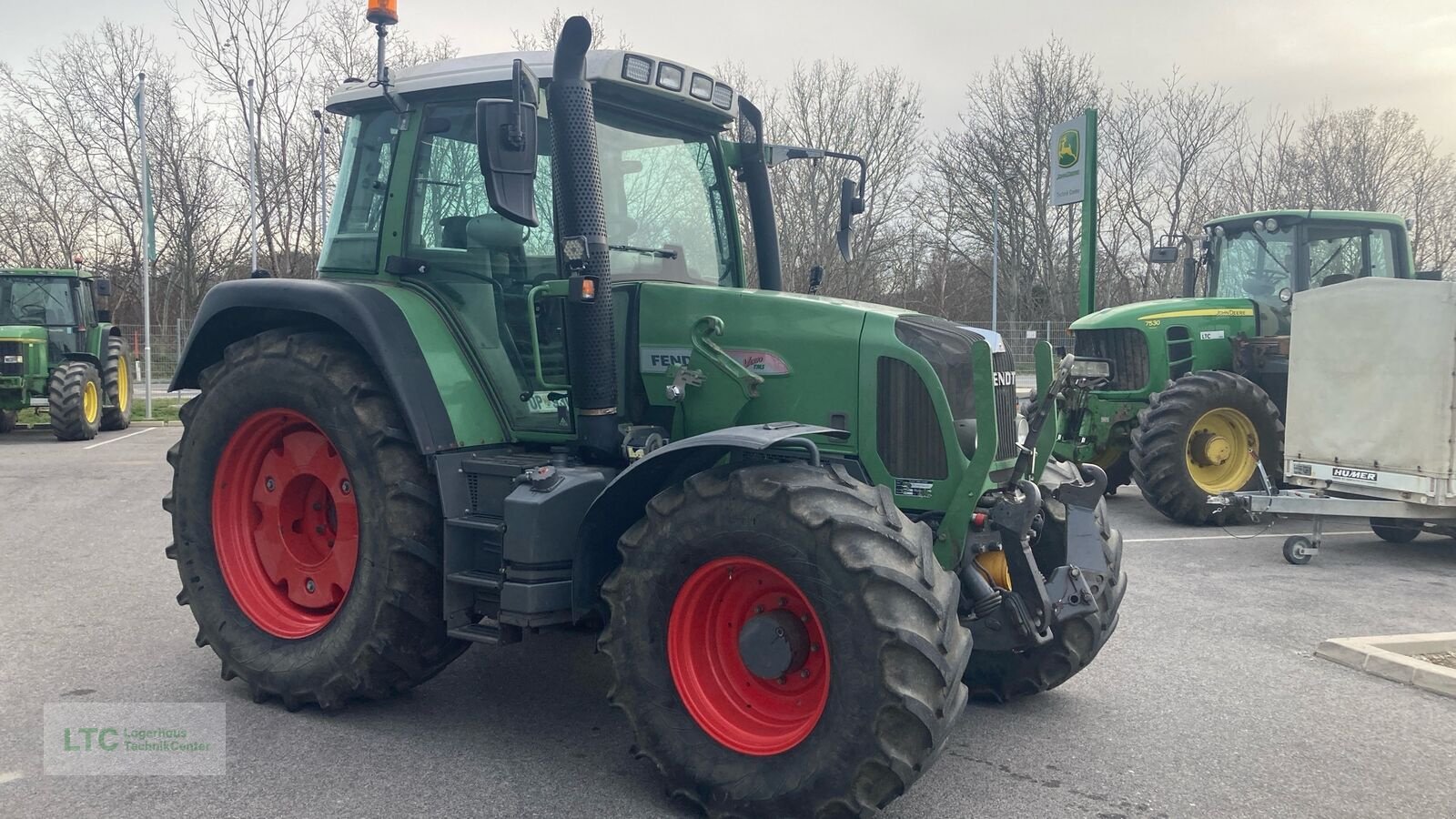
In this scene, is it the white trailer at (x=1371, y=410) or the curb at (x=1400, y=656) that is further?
the white trailer at (x=1371, y=410)

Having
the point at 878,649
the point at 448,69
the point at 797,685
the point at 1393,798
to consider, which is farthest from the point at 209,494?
the point at 1393,798

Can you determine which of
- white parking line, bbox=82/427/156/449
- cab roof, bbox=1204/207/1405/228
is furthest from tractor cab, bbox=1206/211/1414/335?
white parking line, bbox=82/427/156/449

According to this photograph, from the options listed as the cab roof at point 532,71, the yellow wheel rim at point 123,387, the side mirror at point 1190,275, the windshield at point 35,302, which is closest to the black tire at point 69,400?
the windshield at point 35,302

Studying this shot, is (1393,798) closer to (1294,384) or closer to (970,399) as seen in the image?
(970,399)

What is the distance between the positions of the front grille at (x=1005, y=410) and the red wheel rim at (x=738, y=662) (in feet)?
3.79

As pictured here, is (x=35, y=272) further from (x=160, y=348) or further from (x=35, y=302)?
(x=160, y=348)

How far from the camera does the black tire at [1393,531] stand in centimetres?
882

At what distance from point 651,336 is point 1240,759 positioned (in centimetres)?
283

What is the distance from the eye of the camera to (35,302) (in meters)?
17.8

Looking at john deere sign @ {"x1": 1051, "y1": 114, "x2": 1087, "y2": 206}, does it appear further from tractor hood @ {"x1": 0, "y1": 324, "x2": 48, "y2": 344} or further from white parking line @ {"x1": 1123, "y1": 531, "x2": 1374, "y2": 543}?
tractor hood @ {"x1": 0, "y1": 324, "x2": 48, "y2": 344}

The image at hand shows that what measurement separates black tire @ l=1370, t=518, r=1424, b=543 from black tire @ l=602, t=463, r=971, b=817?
6.79m

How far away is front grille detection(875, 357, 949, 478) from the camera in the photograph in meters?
4.20

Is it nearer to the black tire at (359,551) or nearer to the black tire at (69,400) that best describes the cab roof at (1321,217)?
the black tire at (359,551)

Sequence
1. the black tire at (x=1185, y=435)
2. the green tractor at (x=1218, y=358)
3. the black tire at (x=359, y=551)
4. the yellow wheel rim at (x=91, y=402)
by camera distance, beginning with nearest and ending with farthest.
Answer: the black tire at (x=359, y=551) < the black tire at (x=1185, y=435) < the green tractor at (x=1218, y=358) < the yellow wheel rim at (x=91, y=402)
